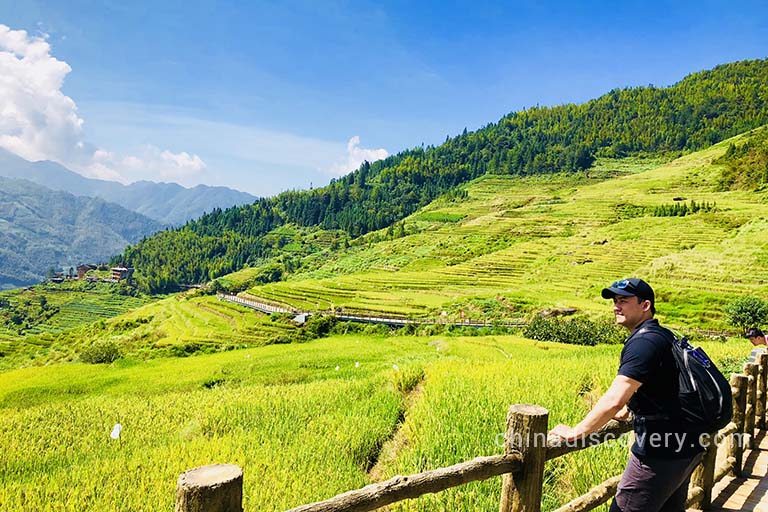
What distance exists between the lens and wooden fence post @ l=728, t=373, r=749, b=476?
17.7ft

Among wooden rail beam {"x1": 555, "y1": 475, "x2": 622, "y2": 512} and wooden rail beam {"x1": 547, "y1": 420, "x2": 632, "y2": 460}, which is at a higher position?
wooden rail beam {"x1": 547, "y1": 420, "x2": 632, "y2": 460}

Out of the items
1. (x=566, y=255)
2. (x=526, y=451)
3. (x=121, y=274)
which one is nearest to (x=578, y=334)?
(x=526, y=451)

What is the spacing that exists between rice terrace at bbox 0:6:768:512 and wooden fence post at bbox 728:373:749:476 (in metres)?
0.03

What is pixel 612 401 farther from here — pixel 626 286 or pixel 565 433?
pixel 626 286

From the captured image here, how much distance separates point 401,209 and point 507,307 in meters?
132

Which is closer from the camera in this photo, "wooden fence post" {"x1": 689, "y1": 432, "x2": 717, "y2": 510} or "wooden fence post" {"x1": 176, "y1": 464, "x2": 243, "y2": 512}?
"wooden fence post" {"x1": 176, "y1": 464, "x2": 243, "y2": 512}

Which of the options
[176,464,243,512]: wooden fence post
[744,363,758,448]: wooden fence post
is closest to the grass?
[744,363,758,448]: wooden fence post

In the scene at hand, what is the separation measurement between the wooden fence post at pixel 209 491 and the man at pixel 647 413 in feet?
6.63

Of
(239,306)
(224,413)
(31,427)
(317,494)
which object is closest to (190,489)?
(317,494)

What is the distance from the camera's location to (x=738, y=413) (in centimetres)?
554

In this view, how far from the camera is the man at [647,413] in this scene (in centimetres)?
269

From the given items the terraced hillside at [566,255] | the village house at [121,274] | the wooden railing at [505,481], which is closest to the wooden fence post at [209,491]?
the wooden railing at [505,481]

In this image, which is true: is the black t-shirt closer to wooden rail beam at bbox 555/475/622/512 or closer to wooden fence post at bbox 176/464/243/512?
wooden rail beam at bbox 555/475/622/512

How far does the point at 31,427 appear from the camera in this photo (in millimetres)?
8516
